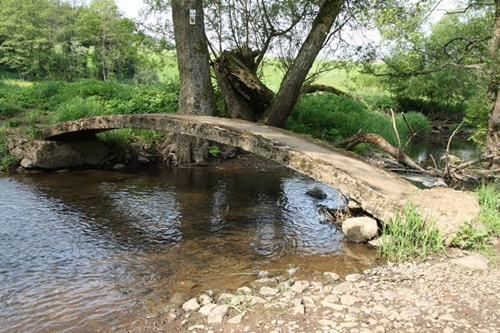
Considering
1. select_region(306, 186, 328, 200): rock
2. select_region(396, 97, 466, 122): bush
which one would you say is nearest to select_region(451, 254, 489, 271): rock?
select_region(306, 186, 328, 200): rock

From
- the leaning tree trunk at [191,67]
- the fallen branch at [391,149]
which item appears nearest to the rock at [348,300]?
Answer: the fallen branch at [391,149]

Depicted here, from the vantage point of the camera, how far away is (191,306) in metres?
3.82

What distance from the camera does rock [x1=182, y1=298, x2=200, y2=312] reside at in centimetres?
379

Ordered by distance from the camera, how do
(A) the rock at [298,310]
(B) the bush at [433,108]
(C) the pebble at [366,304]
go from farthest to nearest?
1. (B) the bush at [433,108]
2. (A) the rock at [298,310]
3. (C) the pebble at [366,304]

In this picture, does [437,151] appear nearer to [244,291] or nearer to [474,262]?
[474,262]

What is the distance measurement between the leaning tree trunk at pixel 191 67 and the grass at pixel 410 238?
6.34 m

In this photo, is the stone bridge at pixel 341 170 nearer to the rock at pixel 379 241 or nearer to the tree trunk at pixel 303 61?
the rock at pixel 379 241

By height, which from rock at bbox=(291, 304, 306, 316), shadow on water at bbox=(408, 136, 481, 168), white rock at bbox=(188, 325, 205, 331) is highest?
rock at bbox=(291, 304, 306, 316)

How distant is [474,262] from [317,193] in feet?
13.2

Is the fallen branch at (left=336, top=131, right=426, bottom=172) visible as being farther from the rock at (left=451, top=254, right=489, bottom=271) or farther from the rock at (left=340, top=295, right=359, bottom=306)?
the rock at (left=340, top=295, right=359, bottom=306)

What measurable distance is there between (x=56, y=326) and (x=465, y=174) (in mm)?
7862

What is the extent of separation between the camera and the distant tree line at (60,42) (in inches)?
1323

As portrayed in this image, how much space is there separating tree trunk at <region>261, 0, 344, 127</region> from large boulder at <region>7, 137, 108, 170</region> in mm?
4346

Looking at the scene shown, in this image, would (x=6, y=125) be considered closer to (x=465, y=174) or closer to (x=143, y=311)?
(x=143, y=311)
